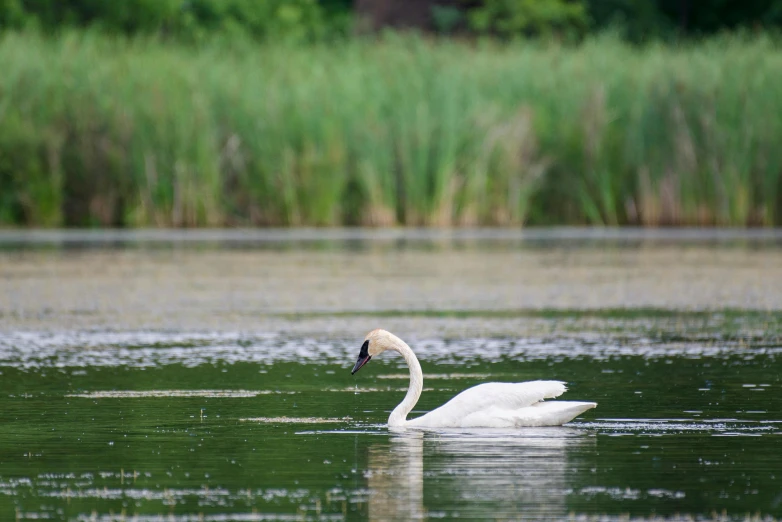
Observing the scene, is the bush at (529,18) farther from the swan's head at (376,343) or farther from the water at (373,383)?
the swan's head at (376,343)

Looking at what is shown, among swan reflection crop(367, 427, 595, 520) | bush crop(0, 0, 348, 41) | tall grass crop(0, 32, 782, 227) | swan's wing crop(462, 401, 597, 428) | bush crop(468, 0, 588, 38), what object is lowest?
swan reflection crop(367, 427, 595, 520)

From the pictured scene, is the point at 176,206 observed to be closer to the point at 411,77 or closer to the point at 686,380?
the point at 411,77

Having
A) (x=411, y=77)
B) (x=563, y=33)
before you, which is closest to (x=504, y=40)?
(x=563, y=33)

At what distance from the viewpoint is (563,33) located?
38.9 m

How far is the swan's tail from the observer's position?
7.84 meters

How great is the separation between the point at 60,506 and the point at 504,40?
33.3 metres

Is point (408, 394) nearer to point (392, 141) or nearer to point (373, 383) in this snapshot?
point (373, 383)

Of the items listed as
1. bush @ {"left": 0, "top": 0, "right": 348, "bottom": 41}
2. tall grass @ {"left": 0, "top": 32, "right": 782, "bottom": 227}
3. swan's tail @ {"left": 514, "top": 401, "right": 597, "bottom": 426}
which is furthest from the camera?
bush @ {"left": 0, "top": 0, "right": 348, "bottom": 41}

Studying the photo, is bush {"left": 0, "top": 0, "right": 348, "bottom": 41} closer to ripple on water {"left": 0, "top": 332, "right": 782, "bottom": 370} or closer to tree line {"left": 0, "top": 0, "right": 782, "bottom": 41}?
tree line {"left": 0, "top": 0, "right": 782, "bottom": 41}

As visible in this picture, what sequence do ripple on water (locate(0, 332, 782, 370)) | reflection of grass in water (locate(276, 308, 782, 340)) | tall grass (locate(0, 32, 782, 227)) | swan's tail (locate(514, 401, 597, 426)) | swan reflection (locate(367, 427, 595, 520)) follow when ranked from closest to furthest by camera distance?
swan reflection (locate(367, 427, 595, 520))
swan's tail (locate(514, 401, 597, 426))
ripple on water (locate(0, 332, 782, 370))
reflection of grass in water (locate(276, 308, 782, 340))
tall grass (locate(0, 32, 782, 227))

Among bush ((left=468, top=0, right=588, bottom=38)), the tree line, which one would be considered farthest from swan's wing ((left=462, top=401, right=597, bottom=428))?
bush ((left=468, top=0, right=588, bottom=38))

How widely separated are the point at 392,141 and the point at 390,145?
0.14 metres

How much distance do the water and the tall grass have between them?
3947mm

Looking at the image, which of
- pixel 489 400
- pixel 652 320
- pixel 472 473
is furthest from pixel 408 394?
pixel 652 320
